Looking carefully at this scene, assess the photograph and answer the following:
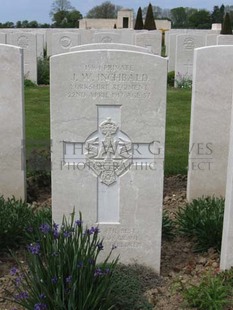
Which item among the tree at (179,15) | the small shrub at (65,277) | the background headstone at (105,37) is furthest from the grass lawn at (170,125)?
the tree at (179,15)

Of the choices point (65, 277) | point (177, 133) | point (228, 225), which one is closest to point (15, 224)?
point (65, 277)

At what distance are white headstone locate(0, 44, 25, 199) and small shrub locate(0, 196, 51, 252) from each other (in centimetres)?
89

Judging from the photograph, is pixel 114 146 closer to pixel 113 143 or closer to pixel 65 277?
pixel 113 143

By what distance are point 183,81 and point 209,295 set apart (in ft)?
35.9

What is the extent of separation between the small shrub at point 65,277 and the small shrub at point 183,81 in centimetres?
1090

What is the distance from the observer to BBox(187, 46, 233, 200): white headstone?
5.24m

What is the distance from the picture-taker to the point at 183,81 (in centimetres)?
1377

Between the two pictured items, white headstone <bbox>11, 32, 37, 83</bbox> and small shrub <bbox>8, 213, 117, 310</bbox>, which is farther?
white headstone <bbox>11, 32, 37, 83</bbox>

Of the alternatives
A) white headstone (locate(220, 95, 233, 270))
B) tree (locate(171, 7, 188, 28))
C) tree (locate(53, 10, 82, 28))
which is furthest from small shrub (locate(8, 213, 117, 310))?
tree (locate(171, 7, 188, 28))

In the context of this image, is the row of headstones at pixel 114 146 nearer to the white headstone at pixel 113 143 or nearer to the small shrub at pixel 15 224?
the white headstone at pixel 113 143

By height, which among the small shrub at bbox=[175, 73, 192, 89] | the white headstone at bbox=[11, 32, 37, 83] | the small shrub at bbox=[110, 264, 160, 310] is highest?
the white headstone at bbox=[11, 32, 37, 83]

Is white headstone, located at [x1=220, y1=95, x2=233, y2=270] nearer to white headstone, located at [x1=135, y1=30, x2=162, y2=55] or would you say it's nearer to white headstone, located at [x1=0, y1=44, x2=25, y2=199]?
white headstone, located at [x1=0, y1=44, x2=25, y2=199]

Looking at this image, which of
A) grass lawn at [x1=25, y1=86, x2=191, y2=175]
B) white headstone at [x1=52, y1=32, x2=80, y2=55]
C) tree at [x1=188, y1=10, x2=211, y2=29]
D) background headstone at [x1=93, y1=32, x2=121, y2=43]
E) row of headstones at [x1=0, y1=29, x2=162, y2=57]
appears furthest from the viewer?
tree at [x1=188, y1=10, x2=211, y2=29]

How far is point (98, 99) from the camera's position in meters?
3.54
